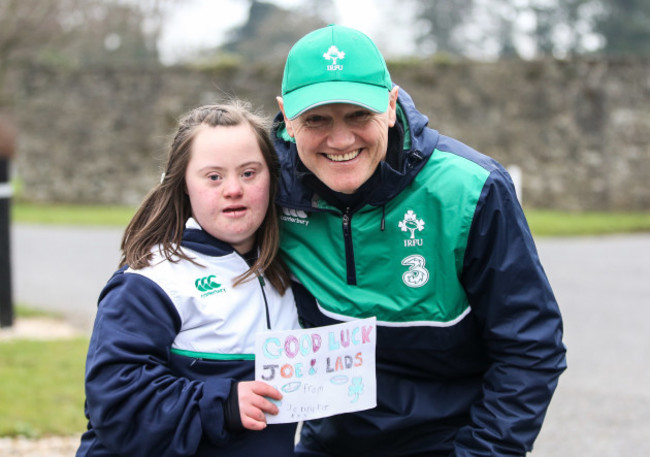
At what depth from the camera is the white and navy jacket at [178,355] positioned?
2.05 meters

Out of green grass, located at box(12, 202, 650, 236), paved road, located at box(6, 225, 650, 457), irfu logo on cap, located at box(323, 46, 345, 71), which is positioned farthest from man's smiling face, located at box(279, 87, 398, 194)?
green grass, located at box(12, 202, 650, 236)

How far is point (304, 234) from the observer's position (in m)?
2.44

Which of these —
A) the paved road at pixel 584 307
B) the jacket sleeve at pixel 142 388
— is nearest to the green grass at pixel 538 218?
the paved road at pixel 584 307

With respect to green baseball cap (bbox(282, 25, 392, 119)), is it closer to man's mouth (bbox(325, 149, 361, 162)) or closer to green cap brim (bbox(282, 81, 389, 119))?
green cap brim (bbox(282, 81, 389, 119))

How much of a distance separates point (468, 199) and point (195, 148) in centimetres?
81

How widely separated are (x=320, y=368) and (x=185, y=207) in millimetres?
639

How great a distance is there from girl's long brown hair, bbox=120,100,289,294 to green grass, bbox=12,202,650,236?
35.5 ft

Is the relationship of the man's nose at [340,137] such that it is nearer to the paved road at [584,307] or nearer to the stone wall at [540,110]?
the paved road at [584,307]

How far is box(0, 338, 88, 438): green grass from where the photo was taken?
14.7 feet

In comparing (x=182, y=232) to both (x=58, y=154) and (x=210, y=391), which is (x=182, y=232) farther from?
(x=58, y=154)

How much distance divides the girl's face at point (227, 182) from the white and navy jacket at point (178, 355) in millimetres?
64

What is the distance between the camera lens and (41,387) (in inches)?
201

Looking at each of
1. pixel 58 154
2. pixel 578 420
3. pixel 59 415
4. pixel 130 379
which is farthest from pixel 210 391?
pixel 58 154

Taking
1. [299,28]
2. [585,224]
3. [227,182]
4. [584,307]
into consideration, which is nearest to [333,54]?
[227,182]
